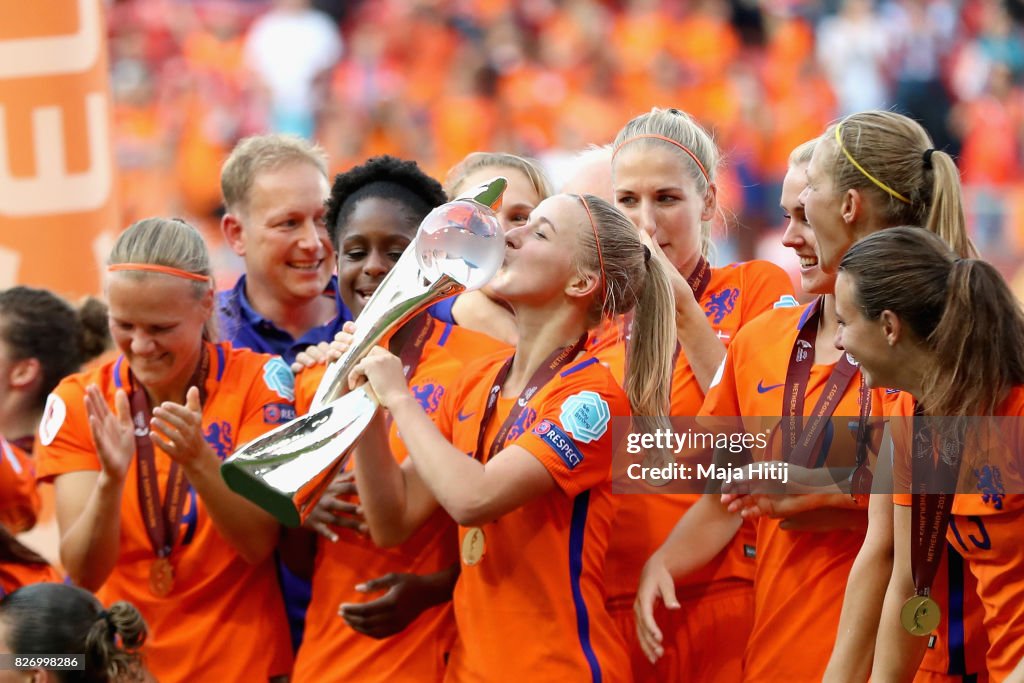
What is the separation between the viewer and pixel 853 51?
13.0 metres

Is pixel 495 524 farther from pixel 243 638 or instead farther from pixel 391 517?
pixel 243 638

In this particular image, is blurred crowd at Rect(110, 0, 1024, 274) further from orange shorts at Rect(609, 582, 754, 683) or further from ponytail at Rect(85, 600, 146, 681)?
ponytail at Rect(85, 600, 146, 681)

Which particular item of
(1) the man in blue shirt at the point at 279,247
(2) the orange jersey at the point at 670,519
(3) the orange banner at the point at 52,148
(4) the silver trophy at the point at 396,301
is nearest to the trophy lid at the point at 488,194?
(4) the silver trophy at the point at 396,301

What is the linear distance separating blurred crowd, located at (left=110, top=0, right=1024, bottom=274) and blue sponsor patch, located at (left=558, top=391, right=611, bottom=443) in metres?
8.96

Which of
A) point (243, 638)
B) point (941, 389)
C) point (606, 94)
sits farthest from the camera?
point (606, 94)

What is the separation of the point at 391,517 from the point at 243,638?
0.61 meters

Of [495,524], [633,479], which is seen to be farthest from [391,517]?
[633,479]

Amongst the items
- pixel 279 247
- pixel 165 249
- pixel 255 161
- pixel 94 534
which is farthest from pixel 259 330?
pixel 94 534

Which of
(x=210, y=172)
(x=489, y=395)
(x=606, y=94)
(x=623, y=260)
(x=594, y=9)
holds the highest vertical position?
(x=594, y=9)

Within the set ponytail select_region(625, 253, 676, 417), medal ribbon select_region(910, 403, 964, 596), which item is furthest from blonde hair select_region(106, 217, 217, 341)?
medal ribbon select_region(910, 403, 964, 596)

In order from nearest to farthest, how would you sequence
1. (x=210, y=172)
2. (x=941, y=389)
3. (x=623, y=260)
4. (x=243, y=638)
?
(x=941, y=389) < (x=623, y=260) < (x=243, y=638) < (x=210, y=172)

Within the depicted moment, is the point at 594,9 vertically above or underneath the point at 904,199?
above

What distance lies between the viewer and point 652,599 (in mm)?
3260

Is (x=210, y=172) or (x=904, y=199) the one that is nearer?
(x=904, y=199)
